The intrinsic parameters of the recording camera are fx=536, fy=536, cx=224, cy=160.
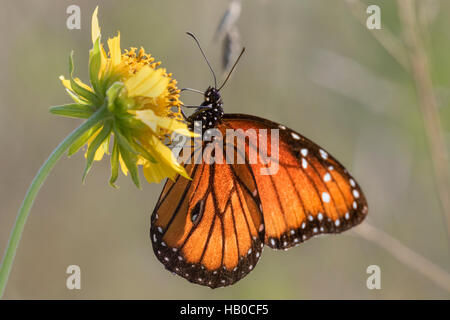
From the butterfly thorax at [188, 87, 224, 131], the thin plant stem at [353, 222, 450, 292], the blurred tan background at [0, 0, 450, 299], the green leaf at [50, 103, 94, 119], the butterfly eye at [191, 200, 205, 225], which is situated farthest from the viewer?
the blurred tan background at [0, 0, 450, 299]

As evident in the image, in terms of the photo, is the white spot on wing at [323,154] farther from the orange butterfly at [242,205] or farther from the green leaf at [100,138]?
the green leaf at [100,138]

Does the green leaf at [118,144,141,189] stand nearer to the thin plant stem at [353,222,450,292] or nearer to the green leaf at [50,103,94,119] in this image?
the green leaf at [50,103,94,119]

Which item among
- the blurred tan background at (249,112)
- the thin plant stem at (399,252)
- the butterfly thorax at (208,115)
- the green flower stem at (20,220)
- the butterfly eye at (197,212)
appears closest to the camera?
the green flower stem at (20,220)

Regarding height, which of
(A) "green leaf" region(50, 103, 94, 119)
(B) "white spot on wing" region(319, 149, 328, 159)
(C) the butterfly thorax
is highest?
(C) the butterfly thorax

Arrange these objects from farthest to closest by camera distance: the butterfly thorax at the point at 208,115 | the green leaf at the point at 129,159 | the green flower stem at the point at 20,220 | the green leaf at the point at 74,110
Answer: the butterfly thorax at the point at 208,115 < the green leaf at the point at 129,159 < the green leaf at the point at 74,110 < the green flower stem at the point at 20,220

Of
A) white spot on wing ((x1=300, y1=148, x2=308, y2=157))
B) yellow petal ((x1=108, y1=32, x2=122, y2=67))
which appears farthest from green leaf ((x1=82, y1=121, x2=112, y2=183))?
white spot on wing ((x1=300, y1=148, x2=308, y2=157))

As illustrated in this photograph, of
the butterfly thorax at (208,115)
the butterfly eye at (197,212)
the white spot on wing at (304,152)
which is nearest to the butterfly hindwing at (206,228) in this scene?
the butterfly eye at (197,212)
